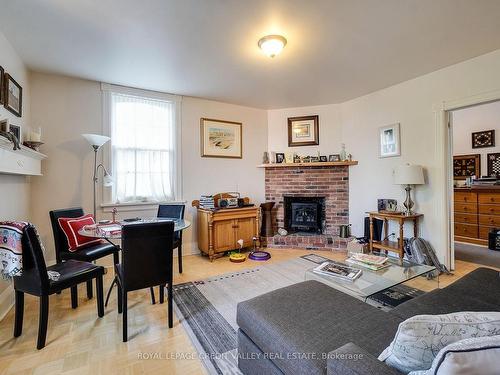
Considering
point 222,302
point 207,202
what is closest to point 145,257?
point 222,302

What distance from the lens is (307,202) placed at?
4.62 meters

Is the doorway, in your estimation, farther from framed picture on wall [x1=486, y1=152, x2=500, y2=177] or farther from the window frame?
the window frame

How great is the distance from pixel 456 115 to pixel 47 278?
671cm

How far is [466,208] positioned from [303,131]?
322cm

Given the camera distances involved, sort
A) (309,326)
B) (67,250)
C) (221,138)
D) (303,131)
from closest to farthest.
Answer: (309,326), (67,250), (221,138), (303,131)

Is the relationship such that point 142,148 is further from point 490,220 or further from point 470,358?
point 490,220

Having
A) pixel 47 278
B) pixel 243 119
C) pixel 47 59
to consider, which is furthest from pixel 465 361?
pixel 243 119

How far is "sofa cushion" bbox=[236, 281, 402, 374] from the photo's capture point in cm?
105

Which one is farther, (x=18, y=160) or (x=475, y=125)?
(x=475, y=125)

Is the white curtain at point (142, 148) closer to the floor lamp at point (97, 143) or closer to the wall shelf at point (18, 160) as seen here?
the floor lamp at point (97, 143)

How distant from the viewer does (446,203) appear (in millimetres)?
3154

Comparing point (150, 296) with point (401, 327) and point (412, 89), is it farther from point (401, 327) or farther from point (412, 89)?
point (412, 89)

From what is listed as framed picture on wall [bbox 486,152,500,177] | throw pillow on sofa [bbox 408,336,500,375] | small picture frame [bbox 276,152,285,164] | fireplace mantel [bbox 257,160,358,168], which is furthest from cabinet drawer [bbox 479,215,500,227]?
throw pillow on sofa [bbox 408,336,500,375]

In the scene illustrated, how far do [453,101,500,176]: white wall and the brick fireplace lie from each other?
8.49ft
